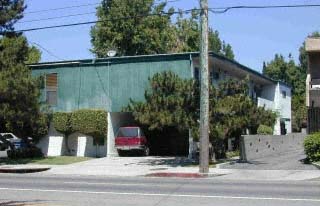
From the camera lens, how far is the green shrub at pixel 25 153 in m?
35.8

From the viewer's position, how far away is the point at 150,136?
1547 inches

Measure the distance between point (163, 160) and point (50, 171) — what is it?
21.9 ft

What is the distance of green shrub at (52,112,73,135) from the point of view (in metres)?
36.6

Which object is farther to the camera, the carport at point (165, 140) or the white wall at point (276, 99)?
the white wall at point (276, 99)

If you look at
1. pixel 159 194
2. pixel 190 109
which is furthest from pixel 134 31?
pixel 159 194

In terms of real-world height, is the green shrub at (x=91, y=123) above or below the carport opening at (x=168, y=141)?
above

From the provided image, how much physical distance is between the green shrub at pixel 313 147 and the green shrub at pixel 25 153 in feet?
56.3

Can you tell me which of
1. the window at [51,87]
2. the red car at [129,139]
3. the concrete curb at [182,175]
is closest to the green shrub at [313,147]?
the concrete curb at [182,175]

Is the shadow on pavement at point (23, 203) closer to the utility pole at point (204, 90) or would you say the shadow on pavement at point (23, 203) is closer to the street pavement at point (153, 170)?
the street pavement at point (153, 170)

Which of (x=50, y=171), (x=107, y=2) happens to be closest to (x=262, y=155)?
(x=50, y=171)

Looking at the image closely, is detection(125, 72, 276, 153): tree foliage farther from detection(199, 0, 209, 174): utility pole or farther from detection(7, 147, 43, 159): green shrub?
detection(7, 147, 43, 159): green shrub

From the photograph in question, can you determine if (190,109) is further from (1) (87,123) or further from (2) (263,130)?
(2) (263,130)

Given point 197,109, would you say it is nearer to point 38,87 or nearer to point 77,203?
point 38,87

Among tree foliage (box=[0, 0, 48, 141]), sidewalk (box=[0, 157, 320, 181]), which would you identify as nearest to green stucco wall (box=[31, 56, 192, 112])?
tree foliage (box=[0, 0, 48, 141])
